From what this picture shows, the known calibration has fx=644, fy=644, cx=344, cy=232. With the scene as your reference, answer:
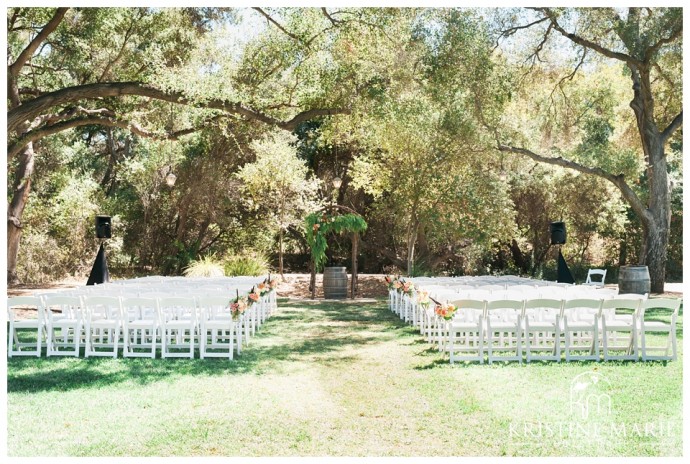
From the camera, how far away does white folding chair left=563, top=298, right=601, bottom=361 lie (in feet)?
27.1

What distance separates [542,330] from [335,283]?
987cm

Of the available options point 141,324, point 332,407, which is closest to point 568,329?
point 332,407

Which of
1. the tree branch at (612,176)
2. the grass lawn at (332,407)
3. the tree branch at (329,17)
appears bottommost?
the grass lawn at (332,407)

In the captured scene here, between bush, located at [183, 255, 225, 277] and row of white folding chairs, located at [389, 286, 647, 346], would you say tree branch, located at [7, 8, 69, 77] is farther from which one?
bush, located at [183, 255, 225, 277]

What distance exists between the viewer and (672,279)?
23875 millimetres

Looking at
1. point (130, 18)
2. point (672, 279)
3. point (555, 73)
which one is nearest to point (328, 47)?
point (130, 18)

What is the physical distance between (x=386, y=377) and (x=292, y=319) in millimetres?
5968

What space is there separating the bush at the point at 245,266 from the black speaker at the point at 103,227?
4.49 metres

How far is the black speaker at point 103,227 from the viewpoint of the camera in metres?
15.4

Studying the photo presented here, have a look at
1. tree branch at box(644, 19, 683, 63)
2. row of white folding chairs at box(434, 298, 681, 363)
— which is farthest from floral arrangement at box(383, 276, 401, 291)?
tree branch at box(644, 19, 683, 63)

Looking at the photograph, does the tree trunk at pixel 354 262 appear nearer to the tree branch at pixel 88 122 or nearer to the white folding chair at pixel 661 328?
the tree branch at pixel 88 122

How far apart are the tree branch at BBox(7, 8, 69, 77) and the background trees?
4 cm

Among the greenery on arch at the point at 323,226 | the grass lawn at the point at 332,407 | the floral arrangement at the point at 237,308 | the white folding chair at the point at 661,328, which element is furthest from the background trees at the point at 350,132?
the white folding chair at the point at 661,328

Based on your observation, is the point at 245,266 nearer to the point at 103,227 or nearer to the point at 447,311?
the point at 103,227
